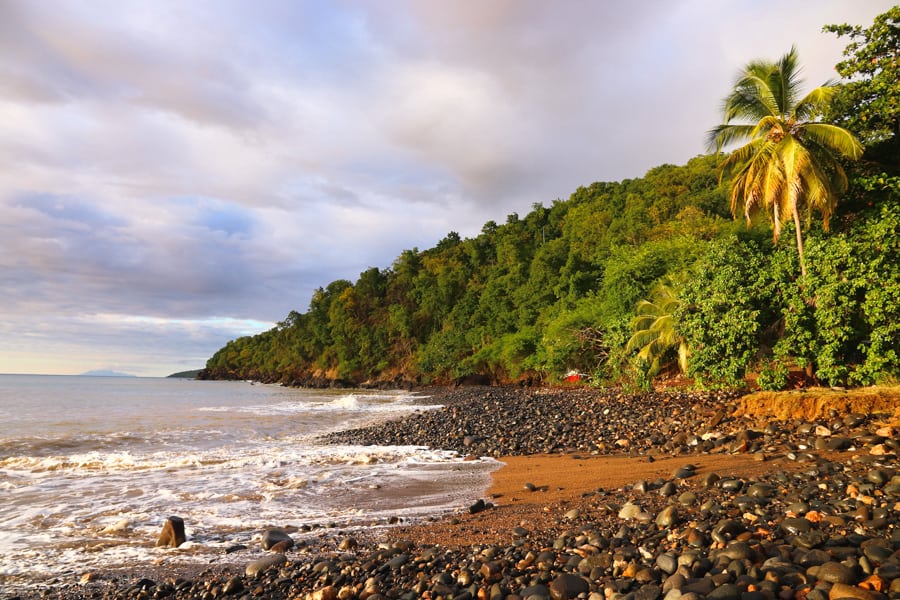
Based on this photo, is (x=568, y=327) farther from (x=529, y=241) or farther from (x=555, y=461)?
(x=529, y=241)

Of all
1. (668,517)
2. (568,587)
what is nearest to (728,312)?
(668,517)

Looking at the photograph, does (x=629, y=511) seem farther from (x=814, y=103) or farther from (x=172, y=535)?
(x=814, y=103)

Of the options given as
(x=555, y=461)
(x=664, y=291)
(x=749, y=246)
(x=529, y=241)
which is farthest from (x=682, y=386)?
(x=529, y=241)

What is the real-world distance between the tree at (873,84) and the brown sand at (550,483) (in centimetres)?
932

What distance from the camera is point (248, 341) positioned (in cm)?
12494

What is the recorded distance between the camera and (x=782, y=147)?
13.3m

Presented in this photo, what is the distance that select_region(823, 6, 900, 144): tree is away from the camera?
39.9 ft

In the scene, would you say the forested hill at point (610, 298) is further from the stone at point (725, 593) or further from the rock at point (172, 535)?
the rock at point (172, 535)

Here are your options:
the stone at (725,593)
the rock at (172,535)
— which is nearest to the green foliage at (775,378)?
the stone at (725,593)

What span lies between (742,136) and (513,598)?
50.1 feet

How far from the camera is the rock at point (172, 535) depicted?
21.6ft

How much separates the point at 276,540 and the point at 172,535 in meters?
1.43

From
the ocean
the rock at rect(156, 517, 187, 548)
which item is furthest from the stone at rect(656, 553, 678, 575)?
the rock at rect(156, 517, 187, 548)

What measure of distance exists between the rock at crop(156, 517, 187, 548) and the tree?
1682 centimetres
